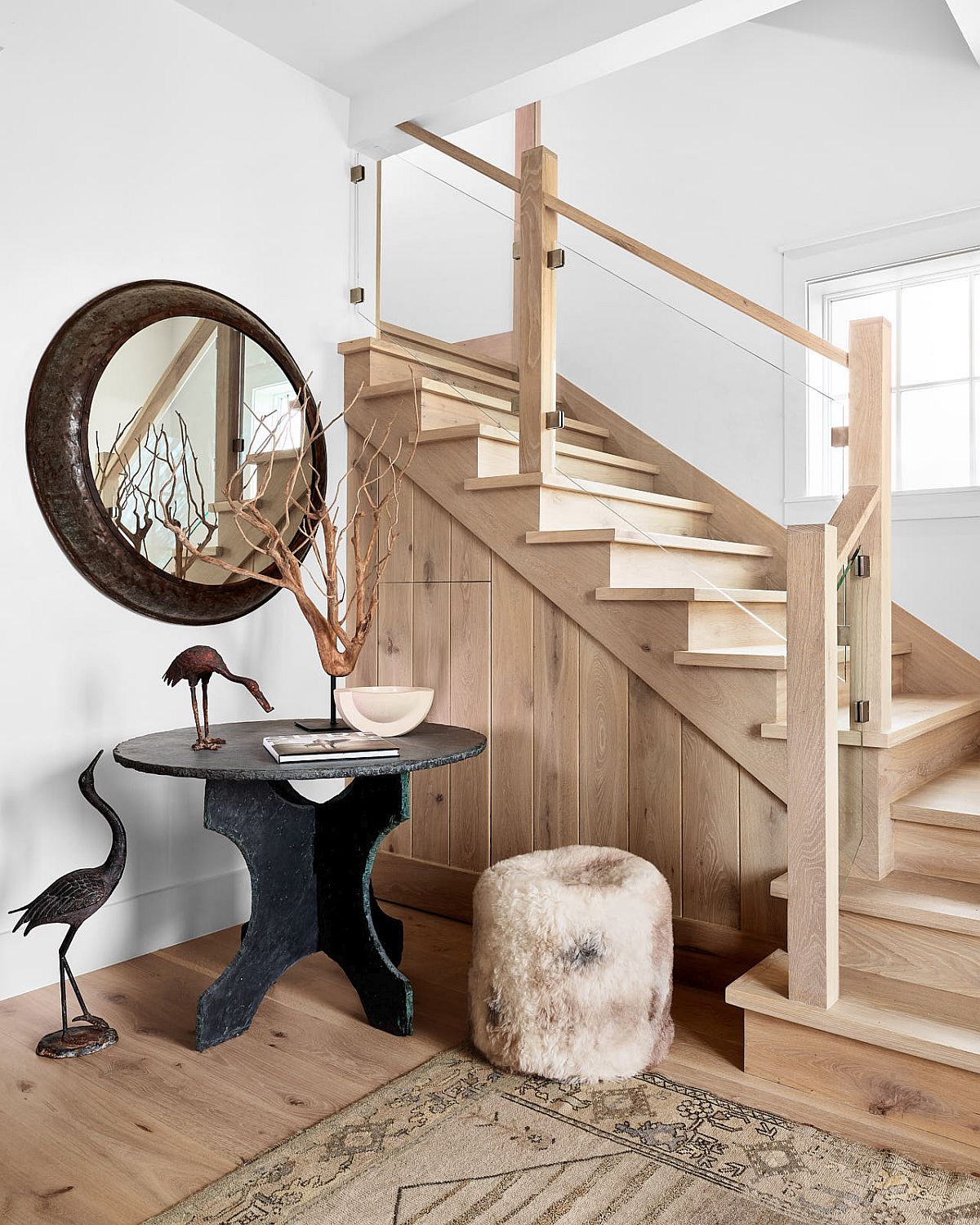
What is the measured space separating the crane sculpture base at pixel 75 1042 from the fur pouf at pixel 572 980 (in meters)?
0.78

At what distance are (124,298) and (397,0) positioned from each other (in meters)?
1.14

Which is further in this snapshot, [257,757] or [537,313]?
[537,313]

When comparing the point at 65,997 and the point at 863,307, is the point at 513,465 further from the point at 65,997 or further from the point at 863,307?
the point at 65,997

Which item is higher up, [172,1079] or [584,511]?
[584,511]

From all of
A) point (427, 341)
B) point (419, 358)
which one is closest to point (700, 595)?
point (419, 358)

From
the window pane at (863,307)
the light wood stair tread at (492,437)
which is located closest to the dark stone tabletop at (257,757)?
the light wood stair tread at (492,437)

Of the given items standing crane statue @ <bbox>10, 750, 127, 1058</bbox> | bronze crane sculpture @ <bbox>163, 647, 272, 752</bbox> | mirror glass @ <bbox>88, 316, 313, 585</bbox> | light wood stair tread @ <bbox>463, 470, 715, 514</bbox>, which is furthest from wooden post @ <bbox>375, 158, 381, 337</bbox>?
standing crane statue @ <bbox>10, 750, 127, 1058</bbox>

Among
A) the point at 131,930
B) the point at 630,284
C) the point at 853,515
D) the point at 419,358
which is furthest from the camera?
the point at 419,358

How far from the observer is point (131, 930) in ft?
8.25

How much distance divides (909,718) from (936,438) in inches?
52.9

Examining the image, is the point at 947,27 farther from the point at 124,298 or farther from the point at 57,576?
the point at 57,576

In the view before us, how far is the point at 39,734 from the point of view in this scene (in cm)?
231

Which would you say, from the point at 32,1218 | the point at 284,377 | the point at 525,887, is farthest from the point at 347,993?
the point at 284,377

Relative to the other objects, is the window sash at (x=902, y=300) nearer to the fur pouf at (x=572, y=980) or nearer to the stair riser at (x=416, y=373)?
the stair riser at (x=416, y=373)
